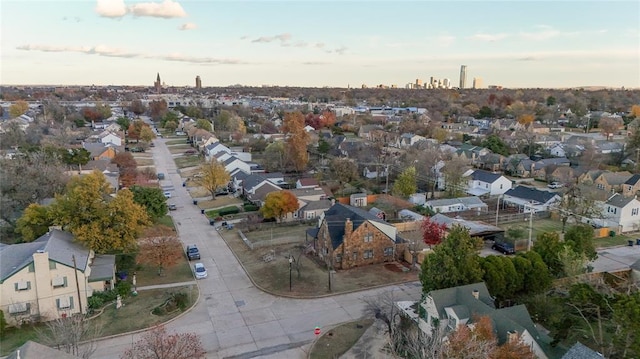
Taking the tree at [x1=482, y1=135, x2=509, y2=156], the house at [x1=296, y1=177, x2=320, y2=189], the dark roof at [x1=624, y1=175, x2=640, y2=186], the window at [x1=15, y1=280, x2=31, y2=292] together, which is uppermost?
the tree at [x1=482, y1=135, x2=509, y2=156]

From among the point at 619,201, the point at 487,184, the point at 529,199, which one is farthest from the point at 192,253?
the point at 619,201

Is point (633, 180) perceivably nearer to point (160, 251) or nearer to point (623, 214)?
point (623, 214)

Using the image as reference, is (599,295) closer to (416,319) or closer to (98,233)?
(416,319)

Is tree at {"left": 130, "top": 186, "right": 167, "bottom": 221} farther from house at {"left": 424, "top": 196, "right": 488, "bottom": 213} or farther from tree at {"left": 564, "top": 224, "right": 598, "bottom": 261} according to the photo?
tree at {"left": 564, "top": 224, "right": 598, "bottom": 261}

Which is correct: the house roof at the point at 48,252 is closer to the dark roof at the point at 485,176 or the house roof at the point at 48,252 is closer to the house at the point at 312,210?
the house at the point at 312,210

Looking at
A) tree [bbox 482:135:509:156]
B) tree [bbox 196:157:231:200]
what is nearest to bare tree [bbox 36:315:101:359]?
tree [bbox 196:157:231:200]
